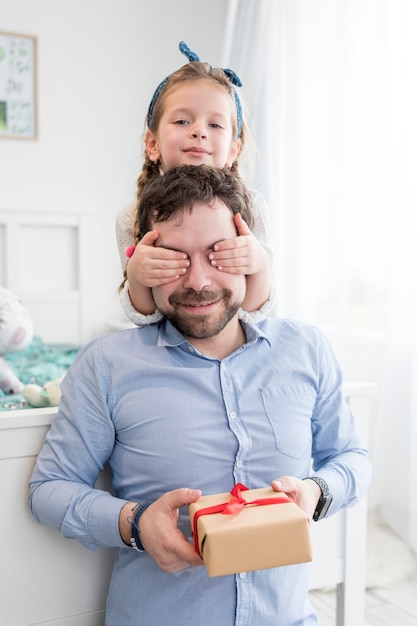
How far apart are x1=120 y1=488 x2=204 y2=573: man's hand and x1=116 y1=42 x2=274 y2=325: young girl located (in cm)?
35

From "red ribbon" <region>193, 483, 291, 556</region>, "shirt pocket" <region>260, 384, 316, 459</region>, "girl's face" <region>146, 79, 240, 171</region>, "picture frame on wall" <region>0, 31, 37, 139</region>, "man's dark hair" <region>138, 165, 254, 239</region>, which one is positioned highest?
"picture frame on wall" <region>0, 31, 37, 139</region>

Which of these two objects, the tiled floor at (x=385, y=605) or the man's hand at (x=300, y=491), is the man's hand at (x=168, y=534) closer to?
the man's hand at (x=300, y=491)

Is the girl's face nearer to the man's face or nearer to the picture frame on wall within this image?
the man's face

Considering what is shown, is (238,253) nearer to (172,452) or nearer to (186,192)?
(186,192)

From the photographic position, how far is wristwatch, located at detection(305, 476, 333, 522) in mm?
985

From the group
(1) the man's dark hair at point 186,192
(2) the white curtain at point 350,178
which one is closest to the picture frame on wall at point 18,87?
(2) the white curtain at point 350,178

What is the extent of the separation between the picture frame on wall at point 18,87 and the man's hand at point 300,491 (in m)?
2.63

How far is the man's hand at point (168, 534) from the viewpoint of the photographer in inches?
32.8

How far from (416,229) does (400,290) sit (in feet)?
0.68

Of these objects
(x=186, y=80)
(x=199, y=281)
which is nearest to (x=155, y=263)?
(x=199, y=281)

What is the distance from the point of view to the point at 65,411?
998 mm

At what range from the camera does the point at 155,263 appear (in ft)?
3.23

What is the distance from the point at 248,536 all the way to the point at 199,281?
1.27 feet

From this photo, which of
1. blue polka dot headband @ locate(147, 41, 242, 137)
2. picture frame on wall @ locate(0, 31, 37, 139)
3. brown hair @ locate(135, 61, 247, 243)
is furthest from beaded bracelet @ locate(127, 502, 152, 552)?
picture frame on wall @ locate(0, 31, 37, 139)
